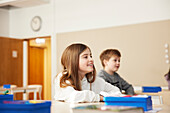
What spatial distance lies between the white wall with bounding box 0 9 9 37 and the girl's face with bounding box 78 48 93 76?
19.9 feet

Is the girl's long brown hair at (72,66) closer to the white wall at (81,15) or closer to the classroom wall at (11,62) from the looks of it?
the white wall at (81,15)

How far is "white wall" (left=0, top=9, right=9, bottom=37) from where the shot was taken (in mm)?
7634

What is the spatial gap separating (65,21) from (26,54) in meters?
1.61

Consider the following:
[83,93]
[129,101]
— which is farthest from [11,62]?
[129,101]

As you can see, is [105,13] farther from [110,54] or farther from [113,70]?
[113,70]

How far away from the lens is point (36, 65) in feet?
30.7

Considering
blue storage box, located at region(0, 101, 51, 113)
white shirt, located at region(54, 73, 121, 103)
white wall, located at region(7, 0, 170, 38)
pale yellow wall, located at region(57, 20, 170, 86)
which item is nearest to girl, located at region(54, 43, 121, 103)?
white shirt, located at region(54, 73, 121, 103)

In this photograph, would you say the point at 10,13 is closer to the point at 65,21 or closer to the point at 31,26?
the point at 31,26

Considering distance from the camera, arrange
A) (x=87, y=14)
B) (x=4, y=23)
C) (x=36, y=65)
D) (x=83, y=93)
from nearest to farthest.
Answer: (x=83, y=93)
(x=87, y=14)
(x=4, y=23)
(x=36, y=65)

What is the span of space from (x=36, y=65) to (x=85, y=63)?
7.56 metres

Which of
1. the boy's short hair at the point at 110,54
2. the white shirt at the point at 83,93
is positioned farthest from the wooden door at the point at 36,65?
the white shirt at the point at 83,93

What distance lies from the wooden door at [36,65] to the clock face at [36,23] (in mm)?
1883

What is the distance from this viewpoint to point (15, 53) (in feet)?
24.6

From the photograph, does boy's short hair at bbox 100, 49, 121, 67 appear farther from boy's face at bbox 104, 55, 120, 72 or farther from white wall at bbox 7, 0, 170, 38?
white wall at bbox 7, 0, 170, 38
